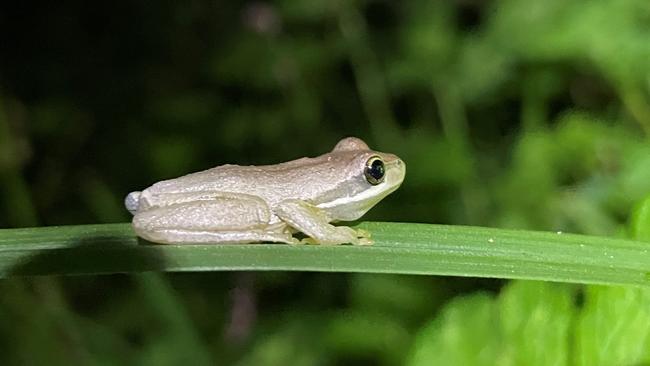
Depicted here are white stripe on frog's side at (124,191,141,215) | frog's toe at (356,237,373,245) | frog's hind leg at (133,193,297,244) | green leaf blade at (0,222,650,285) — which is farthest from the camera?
white stripe on frog's side at (124,191,141,215)

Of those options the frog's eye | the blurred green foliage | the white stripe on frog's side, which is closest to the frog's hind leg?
the white stripe on frog's side

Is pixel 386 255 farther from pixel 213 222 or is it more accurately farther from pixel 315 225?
pixel 213 222

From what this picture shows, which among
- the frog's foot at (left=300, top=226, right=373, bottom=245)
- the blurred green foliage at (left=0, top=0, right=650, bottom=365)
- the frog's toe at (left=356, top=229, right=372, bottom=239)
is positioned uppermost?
the frog's toe at (left=356, top=229, right=372, bottom=239)

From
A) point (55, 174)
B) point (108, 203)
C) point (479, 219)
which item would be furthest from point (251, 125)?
point (479, 219)

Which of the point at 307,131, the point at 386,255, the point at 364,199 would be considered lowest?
the point at 307,131

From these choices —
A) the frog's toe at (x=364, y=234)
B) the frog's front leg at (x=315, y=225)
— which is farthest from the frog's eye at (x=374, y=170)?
the frog's toe at (x=364, y=234)

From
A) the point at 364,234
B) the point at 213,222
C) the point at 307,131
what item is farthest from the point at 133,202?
the point at 307,131

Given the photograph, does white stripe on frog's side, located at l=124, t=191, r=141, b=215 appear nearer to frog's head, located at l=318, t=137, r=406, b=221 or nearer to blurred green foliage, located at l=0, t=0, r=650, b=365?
frog's head, located at l=318, t=137, r=406, b=221
